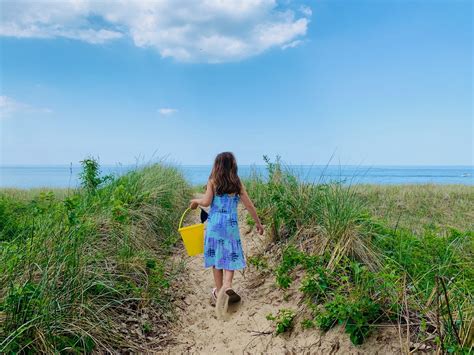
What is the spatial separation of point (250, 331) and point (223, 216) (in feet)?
4.67

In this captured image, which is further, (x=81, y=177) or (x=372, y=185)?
(x=372, y=185)

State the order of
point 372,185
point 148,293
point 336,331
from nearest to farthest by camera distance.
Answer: point 336,331 → point 148,293 → point 372,185

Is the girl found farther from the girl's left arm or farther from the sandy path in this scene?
the sandy path

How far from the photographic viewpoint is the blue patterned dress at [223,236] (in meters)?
4.71

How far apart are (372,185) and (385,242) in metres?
14.4

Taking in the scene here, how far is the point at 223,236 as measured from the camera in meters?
4.77

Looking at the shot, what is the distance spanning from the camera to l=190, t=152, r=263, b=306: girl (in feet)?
15.5

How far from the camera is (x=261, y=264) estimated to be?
17.1ft

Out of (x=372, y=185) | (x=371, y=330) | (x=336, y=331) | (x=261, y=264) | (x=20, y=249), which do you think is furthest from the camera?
(x=372, y=185)

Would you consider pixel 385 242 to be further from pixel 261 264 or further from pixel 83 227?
pixel 83 227

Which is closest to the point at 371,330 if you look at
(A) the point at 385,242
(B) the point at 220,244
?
(A) the point at 385,242

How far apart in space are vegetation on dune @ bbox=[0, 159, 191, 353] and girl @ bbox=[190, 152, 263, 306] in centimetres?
73

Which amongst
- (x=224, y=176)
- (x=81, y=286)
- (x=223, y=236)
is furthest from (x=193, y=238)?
(x=81, y=286)

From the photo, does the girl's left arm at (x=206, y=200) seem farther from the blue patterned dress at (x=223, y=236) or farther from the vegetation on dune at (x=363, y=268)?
the vegetation on dune at (x=363, y=268)
